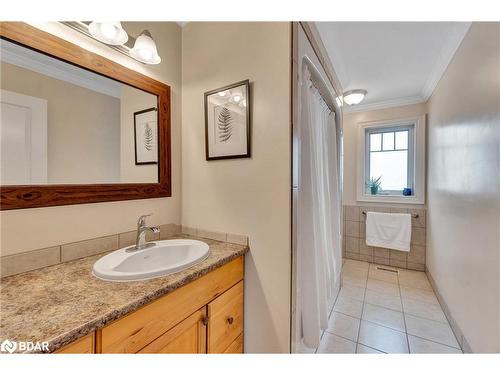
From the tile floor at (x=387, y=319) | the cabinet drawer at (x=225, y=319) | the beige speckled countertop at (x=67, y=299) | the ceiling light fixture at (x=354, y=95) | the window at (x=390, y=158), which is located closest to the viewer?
the beige speckled countertop at (x=67, y=299)

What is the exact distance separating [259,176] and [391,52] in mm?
1613

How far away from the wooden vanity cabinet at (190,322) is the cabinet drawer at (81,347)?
2 cm

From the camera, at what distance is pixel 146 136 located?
1.25 meters

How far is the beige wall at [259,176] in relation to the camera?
1048 millimetres

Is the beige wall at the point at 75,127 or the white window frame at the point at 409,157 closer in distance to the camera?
the beige wall at the point at 75,127

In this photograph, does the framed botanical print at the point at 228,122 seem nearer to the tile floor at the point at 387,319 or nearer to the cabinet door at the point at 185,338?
the cabinet door at the point at 185,338

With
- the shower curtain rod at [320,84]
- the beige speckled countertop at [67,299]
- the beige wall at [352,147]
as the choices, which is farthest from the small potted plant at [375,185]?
the beige speckled countertop at [67,299]

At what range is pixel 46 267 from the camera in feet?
2.80

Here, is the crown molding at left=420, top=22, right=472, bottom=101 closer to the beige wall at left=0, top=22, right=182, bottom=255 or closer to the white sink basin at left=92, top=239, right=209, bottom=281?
the beige wall at left=0, top=22, right=182, bottom=255

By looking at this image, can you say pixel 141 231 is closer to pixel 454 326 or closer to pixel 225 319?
pixel 225 319

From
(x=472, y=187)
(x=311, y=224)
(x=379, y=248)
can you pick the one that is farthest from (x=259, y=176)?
(x=379, y=248)

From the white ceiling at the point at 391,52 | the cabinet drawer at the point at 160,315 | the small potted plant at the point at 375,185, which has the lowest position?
the cabinet drawer at the point at 160,315
